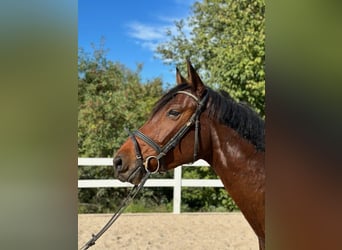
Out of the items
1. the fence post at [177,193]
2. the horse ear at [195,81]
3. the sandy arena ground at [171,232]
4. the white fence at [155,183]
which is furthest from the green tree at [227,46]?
the horse ear at [195,81]

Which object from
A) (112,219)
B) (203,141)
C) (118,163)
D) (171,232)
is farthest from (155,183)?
(112,219)

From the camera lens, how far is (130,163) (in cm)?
166

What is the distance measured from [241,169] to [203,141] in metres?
0.22

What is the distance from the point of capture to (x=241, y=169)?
1.52m

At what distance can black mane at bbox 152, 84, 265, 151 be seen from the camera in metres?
1.55

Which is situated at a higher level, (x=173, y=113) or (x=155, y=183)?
(x=173, y=113)

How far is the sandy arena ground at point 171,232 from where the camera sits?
368 centimetres

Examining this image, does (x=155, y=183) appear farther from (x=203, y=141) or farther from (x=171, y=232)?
(x=203, y=141)

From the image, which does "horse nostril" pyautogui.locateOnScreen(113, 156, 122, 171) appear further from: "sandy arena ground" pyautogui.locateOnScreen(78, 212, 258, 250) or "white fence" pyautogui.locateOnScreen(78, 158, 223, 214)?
"white fence" pyautogui.locateOnScreen(78, 158, 223, 214)

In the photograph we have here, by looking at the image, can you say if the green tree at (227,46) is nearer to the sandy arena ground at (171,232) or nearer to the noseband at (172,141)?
the sandy arena ground at (171,232)
